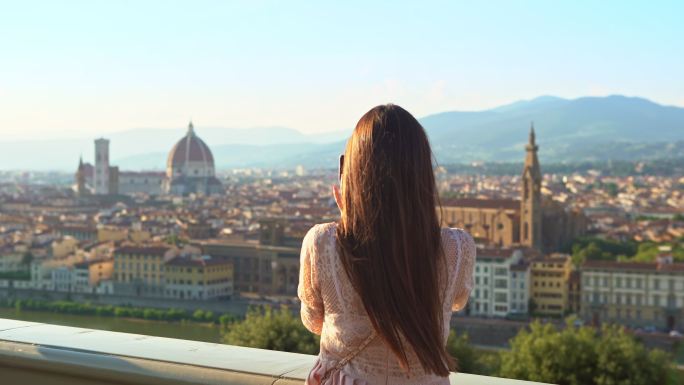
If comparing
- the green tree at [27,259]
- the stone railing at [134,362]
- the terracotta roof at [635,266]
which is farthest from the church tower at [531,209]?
the stone railing at [134,362]

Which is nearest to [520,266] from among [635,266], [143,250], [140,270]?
[635,266]

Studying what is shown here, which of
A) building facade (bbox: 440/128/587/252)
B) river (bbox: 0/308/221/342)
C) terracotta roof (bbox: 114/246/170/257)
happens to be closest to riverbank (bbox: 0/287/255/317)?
river (bbox: 0/308/221/342)

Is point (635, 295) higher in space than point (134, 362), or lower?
lower

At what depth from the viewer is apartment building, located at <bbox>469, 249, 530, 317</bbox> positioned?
16859 mm

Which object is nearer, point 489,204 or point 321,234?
point 321,234

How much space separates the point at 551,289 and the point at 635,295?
1.44m

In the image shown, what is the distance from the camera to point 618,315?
16516 mm

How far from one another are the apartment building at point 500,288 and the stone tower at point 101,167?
33583 millimetres

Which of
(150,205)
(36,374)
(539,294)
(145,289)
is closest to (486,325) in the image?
(539,294)

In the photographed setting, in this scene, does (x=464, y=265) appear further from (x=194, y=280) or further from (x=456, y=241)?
(x=194, y=280)

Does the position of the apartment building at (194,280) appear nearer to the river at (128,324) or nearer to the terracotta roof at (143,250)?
the terracotta roof at (143,250)

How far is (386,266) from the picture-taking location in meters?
0.79

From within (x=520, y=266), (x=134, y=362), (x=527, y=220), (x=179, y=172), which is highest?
(x=134, y=362)

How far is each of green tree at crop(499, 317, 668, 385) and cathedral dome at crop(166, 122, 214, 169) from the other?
39.0 metres
